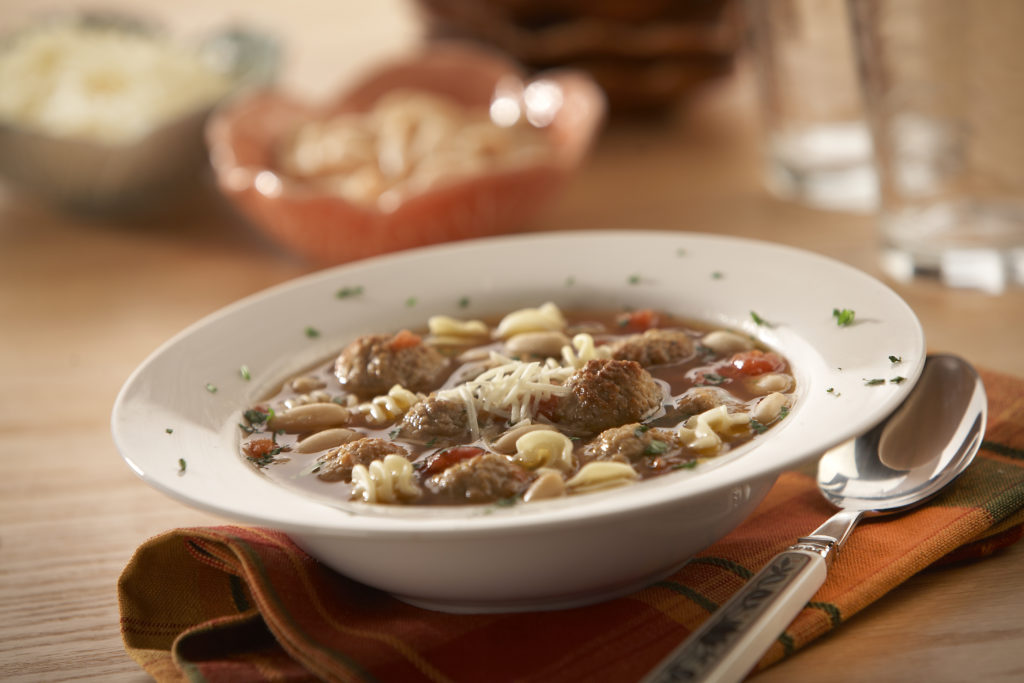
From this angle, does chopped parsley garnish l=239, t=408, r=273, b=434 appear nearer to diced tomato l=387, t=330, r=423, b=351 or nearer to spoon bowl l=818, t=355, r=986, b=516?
diced tomato l=387, t=330, r=423, b=351

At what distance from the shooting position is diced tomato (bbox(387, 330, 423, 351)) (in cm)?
290

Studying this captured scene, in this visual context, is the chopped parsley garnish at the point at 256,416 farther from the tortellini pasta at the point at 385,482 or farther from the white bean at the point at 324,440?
the tortellini pasta at the point at 385,482

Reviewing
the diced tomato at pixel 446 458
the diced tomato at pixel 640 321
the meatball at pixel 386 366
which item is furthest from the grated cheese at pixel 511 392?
the diced tomato at pixel 640 321

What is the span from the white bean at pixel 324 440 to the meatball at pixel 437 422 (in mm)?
135

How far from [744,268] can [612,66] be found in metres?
3.25

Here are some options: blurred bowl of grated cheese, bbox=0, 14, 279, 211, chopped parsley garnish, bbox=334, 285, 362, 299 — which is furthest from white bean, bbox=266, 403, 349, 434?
blurred bowl of grated cheese, bbox=0, 14, 279, 211

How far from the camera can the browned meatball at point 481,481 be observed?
2.21 m

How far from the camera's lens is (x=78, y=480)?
10.7 feet

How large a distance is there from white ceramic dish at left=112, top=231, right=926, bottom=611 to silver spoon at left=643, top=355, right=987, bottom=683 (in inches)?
6.8

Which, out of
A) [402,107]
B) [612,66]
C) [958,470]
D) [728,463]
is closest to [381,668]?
[728,463]

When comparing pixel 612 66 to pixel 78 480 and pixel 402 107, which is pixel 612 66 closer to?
pixel 402 107

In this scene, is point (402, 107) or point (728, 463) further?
point (402, 107)

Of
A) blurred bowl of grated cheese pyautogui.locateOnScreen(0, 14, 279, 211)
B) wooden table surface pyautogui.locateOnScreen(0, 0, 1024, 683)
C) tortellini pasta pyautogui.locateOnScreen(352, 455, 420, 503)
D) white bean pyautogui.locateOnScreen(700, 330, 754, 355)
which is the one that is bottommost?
wooden table surface pyautogui.locateOnScreen(0, 0, 1024, 683)

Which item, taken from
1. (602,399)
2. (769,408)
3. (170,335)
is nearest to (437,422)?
(602,399)
